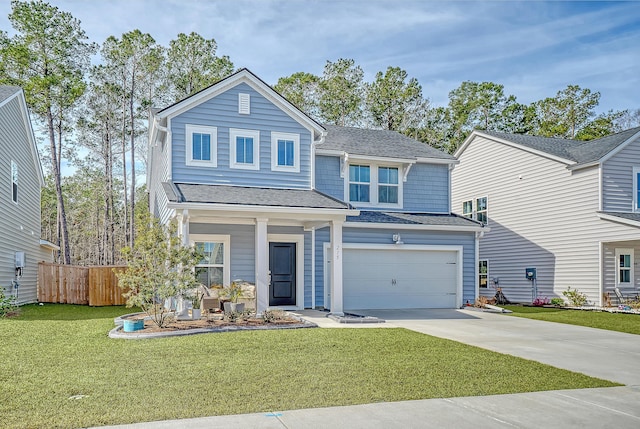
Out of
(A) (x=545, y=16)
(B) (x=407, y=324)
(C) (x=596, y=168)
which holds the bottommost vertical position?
(B) (x=407, y=324)

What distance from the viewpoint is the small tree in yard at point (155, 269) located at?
1117 cm

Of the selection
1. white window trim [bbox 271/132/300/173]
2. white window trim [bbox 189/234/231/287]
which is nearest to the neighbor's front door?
white window trim [bbox 189/234/231/287]

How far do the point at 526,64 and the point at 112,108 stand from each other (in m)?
24.4

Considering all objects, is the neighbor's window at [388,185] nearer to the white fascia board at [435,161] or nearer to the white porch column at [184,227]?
the white fascia board at [435,161]

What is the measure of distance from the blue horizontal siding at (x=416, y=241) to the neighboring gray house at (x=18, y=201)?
9.12 metres

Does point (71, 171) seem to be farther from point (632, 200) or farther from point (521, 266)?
point (632, 200)

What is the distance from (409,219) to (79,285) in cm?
1186

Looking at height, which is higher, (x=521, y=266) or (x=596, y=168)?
(x=596, y=168)

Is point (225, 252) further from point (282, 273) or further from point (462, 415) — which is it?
point (462, 415)

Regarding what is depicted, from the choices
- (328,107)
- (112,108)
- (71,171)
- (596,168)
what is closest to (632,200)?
(596,168)

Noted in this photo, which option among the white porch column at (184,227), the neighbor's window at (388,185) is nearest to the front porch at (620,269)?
the neighbor's window at (388,185)

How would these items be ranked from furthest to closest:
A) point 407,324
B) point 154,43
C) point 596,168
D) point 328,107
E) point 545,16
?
point 328,107 → point 154,43 → point 596,168 → point 545,16 → point 407,324

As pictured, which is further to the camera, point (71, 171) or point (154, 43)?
point (71, 171)

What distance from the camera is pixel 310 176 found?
53.1ft
